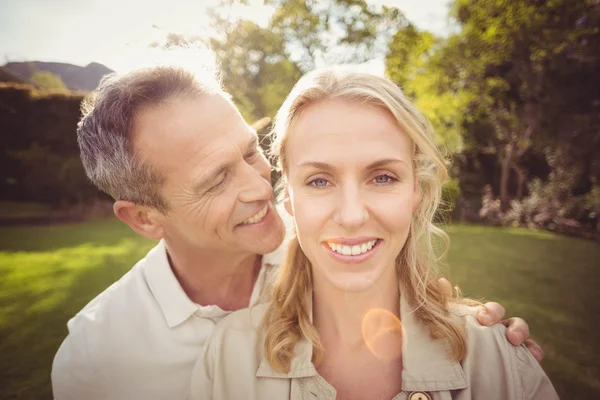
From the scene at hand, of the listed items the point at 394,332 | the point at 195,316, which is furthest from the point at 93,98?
the point at 394,332

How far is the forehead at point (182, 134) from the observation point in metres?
2.44

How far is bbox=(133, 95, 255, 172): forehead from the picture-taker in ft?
8.02

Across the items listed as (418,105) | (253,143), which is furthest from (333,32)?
(253,143)

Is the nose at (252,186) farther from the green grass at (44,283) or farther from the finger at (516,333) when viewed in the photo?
the green grass at (44,283)

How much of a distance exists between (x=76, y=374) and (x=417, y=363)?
7.16ft

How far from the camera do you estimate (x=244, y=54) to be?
10.1m

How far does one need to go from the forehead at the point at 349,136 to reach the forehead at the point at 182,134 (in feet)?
2.58

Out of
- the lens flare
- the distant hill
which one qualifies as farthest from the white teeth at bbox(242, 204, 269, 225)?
the distant hill

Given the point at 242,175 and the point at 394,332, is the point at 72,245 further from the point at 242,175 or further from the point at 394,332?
the point at 394,332

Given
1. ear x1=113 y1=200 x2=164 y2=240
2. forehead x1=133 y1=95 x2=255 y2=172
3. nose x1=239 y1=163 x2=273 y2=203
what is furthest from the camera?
ear x1=113 y1=200 x2=164 y2=240

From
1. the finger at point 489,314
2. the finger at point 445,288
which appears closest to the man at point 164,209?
the finger at point 445,288

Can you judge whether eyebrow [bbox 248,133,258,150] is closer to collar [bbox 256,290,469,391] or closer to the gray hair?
the gray hair

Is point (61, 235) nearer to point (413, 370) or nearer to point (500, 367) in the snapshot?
point (413, 370)

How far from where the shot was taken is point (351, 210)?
1.74 meters
